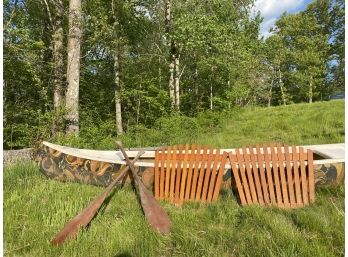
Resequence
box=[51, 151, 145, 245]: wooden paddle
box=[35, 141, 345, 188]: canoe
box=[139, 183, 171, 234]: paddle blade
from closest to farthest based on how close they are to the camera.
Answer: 1. box=[51, 151, 145, 245]: wooden paddle
2. box=[139, 183, 171, 234]: paddle blade
3. box=[35, 141, 345, 188]: canoe

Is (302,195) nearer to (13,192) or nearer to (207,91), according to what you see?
(13,192)

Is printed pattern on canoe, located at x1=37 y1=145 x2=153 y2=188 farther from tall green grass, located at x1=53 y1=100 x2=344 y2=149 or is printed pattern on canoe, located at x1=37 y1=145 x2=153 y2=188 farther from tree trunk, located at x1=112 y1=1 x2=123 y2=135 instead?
tree trunk, located at x1=112 y1=1 x2=123 y2=135

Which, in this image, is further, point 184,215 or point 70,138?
point 70,138

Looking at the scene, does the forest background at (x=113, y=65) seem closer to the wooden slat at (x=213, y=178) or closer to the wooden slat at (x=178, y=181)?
the wooden slat at (x=178, y=181)

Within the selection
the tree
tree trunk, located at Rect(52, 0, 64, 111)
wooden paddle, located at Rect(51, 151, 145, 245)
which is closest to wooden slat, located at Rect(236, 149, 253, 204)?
wooden paddle, located at Rect(51, 151, 145, 245)

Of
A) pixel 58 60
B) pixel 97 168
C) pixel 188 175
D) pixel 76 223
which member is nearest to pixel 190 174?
pixel 188 175

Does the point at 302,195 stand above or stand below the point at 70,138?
below

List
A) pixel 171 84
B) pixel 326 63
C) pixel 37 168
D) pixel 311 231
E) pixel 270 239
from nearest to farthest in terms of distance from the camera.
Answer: pixel 270 239
pixel 311 231
pixel 37 168
pixel 171 84
pixel 326 63

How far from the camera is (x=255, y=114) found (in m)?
16.7

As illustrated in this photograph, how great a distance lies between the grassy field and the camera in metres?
3.44

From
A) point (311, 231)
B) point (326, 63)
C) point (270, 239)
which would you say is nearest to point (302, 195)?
point (311, 231)

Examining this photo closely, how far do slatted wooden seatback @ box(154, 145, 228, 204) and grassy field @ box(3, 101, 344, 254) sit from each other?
0.93ft

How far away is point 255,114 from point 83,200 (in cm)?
1325

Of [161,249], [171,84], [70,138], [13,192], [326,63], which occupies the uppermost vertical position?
[326,63]
